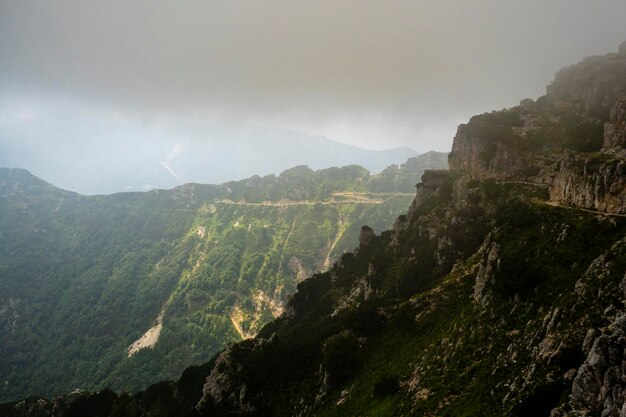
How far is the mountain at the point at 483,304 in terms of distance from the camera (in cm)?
4356

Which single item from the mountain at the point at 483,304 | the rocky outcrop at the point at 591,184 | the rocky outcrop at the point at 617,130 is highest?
the rocky outcrop at the point at 617,130

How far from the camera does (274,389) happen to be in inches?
3627

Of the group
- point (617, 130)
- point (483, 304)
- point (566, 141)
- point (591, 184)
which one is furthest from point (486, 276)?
point (566, 141)

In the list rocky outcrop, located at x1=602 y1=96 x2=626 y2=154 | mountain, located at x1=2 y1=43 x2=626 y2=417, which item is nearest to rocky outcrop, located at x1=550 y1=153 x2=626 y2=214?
mountain, located at x1=2 y1=43 x2=626 y2=417

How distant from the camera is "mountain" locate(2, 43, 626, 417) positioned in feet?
143

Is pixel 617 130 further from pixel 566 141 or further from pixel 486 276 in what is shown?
pixel 486 276

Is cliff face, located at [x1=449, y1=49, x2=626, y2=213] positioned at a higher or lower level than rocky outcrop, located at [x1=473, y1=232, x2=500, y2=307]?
higher

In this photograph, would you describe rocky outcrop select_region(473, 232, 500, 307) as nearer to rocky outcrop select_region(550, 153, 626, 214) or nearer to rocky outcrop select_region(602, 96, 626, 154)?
rocky outcrop select_region(550, 153, 626, 214)

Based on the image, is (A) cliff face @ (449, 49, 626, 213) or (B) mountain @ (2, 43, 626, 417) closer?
(B) mountain @ (2, 43, 626, 417)

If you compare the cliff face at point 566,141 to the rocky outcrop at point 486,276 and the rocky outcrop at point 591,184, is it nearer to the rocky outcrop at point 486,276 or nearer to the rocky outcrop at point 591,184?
the rocky outcrop at point 591,184

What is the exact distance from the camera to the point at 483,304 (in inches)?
2589

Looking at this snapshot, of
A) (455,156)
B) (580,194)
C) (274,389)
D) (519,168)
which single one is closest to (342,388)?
(274,389)

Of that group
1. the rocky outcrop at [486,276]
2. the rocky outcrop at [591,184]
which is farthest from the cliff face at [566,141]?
the rocky outcrop at [486,276]

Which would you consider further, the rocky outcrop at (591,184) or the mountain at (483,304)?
the rocky outcrop at (591,184)
